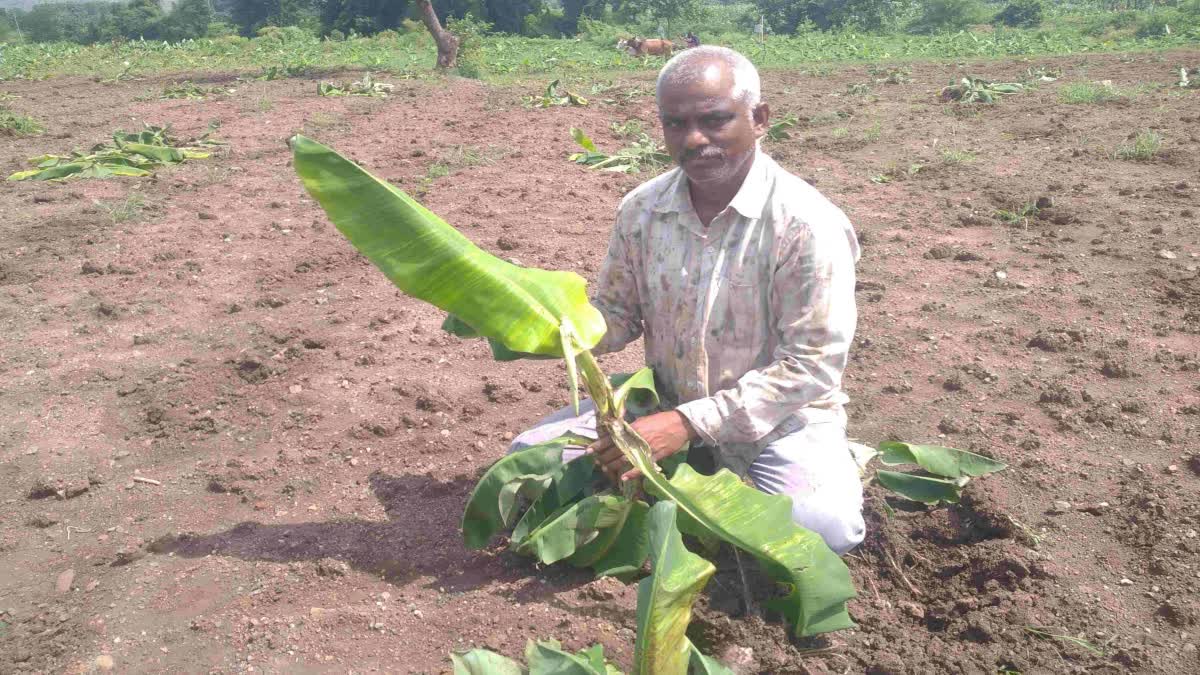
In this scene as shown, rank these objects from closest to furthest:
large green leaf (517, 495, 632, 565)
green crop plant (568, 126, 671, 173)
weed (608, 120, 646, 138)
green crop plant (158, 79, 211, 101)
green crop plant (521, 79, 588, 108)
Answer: large green leaf (517, 495, 632, 565) → green crop plant (568, 126, 671, 173) → weed (608, 120, 646, 138) → green crop plant (521, 79, 588, 108) → green crop plant (158, 79, 211, 101)

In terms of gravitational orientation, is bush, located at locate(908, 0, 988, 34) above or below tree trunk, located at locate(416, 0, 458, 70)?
above

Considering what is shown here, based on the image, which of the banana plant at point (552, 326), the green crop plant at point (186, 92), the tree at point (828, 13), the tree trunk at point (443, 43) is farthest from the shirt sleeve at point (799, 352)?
the tree at point (828, 13)

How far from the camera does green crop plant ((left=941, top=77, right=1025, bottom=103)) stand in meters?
9.91

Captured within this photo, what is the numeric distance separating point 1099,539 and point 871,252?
287 cm

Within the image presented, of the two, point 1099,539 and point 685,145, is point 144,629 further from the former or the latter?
point 1099,539

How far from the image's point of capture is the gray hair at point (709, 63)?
246 cm

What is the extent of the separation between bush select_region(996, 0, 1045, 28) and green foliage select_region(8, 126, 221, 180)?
22893 millimetres

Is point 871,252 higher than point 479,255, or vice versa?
point 479,255

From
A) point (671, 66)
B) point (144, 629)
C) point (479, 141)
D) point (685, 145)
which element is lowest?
point (144, 629)

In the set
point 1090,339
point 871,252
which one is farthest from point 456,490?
point 871,252

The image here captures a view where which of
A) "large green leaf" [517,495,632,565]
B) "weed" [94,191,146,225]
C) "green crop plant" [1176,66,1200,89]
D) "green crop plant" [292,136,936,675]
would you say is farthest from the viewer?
"green crop plant" [1176,66,1200,89]

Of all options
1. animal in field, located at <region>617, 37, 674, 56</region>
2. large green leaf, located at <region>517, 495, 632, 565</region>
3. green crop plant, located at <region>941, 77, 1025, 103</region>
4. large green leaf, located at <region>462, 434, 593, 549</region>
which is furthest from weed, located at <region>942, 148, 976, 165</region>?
animal in field, located at <region>617, 37, 674, 56</region>

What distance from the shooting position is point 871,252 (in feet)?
17.8

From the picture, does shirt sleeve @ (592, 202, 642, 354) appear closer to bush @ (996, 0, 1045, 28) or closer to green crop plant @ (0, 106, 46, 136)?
green crop plant @ (0, 106, 46, 136)
